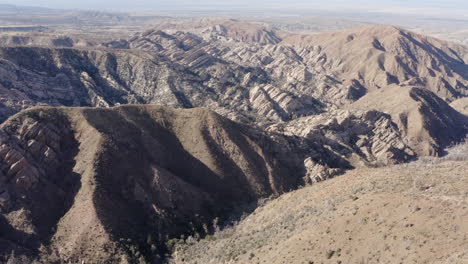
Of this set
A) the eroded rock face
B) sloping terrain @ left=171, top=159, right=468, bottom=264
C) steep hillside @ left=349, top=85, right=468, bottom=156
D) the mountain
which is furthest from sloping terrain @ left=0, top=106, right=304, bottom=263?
steep hillside @ left=349, top=85, right=468, bottom=156

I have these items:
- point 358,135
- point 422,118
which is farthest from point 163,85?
point 422,118

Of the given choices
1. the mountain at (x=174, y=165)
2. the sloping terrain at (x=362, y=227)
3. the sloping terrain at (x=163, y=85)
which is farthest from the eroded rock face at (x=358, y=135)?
the sloping terrain at (x=362, y=227)

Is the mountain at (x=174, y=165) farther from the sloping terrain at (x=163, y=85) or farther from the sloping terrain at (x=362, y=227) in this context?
the sloping terrain at (x=163, y=85)

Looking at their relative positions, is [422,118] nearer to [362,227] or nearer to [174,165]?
[174,165]

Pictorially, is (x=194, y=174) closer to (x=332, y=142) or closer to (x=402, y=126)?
(x=332, y=142)

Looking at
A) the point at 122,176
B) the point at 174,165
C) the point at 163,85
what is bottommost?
the point at 174,165

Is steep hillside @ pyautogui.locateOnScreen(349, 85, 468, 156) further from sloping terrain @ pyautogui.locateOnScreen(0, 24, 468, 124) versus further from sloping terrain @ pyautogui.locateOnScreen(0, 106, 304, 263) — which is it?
sloping terrain @ pyautogui.locateOnScreen(0, 106, 304, 263)
